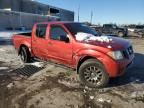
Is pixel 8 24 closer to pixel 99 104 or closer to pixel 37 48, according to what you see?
pixel 37 48

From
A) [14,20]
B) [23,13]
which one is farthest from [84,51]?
[23,13]

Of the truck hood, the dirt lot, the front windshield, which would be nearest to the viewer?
the dirt lot

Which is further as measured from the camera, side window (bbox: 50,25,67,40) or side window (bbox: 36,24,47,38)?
side window (bbox: 36,24,47,38)

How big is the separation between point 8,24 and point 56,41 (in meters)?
35.8

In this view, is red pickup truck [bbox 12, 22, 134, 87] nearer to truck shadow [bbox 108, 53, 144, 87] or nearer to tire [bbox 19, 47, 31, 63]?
truck shadow [bbox 108, 53, 144, 87]

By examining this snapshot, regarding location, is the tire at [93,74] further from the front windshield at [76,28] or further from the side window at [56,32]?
the side window at [56,32]

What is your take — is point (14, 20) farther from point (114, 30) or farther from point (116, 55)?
point (116, 55)

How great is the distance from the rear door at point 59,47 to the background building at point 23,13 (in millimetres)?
34082

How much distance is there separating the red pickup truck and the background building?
111ft

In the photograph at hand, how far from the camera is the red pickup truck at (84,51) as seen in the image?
587 cm

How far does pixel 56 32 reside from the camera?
7.30m

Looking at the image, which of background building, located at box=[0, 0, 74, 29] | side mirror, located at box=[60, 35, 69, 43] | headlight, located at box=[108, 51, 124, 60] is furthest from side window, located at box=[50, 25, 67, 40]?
background building, located at box=[0, 0, 74, 29]

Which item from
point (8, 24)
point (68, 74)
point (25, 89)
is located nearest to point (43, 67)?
point (68, 74)

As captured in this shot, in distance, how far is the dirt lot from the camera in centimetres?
504
